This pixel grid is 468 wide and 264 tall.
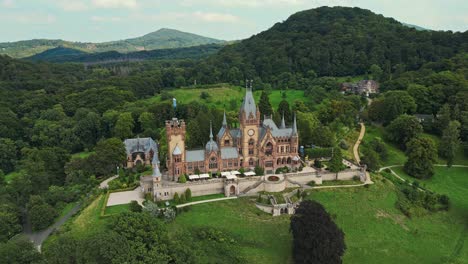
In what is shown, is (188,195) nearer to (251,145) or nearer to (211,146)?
(211,146)

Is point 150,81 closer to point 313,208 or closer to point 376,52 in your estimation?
point 376,52

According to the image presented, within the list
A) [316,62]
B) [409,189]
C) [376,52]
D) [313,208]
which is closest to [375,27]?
[376,52]

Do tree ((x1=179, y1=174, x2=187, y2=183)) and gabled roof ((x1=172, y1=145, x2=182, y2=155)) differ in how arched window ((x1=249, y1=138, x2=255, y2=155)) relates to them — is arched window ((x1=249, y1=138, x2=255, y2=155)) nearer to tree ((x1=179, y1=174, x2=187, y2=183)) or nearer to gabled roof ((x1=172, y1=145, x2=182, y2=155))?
gabled roof ((x1=172, y1=145, x2=182, y2=155))

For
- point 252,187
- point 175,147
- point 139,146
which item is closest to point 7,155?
point 139,146

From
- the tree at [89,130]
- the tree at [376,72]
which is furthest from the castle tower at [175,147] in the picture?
the tree at [376,72]

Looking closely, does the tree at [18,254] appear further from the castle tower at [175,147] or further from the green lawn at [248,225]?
the castle tower at [175,147]
